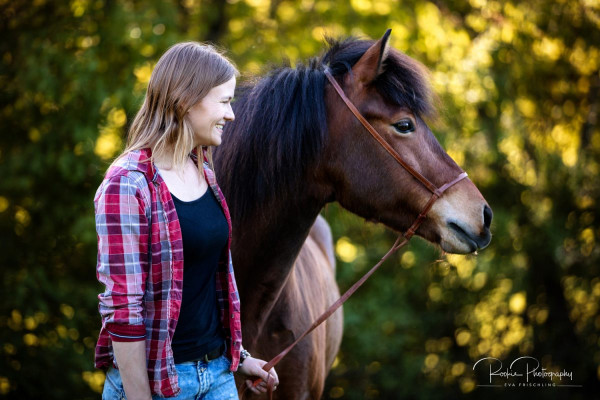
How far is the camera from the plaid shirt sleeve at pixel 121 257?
146cm

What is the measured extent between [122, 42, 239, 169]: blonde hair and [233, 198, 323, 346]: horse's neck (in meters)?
0.69

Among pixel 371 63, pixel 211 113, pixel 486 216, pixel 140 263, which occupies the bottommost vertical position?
pixel 486 216

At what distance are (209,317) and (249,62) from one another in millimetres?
3738

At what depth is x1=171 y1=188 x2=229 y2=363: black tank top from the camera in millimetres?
1632

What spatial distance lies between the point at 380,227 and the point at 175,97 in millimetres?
4265

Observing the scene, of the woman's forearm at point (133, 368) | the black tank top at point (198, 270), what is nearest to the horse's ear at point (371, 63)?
the black tank top at point (198, 270)

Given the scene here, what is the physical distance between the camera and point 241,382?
250 cm

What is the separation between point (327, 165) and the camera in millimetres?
2305

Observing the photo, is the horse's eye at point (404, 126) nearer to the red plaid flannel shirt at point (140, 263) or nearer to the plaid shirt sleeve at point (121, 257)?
the red plaid flannel shirt at point (140, 263)

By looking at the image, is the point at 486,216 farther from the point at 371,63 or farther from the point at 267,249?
the point at 267,249

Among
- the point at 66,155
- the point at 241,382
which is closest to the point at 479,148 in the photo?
the point at 66,155

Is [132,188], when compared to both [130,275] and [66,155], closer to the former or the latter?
[130,275]
